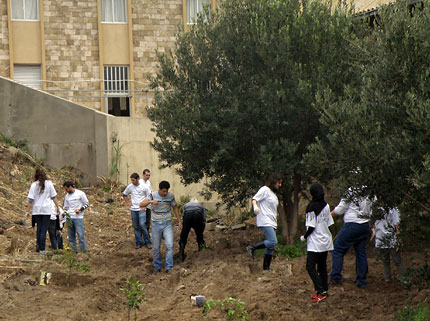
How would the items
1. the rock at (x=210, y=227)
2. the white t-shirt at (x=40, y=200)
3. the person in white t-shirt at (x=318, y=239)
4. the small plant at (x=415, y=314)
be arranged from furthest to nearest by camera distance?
the rock at (x=210, y=227) < the white t-shirt at (x=40, y=200) < the person in white t-shirt at (x=318, y=239) < the small plant at (x=415, y=314)

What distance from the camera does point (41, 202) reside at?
1370 cm

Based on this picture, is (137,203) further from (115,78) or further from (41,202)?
(115,78)

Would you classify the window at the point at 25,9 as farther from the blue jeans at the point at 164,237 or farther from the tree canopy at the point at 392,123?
the tree canopy at the point at 392,123

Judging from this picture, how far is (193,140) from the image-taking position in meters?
14.5

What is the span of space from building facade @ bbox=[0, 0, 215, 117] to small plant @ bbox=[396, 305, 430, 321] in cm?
1893

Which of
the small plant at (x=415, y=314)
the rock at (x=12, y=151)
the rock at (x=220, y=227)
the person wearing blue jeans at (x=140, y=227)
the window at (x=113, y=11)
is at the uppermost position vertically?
the window at (x=113, y=11)

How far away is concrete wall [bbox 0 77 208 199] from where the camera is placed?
22.0 metres

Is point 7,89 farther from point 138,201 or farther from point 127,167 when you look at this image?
point 138,201

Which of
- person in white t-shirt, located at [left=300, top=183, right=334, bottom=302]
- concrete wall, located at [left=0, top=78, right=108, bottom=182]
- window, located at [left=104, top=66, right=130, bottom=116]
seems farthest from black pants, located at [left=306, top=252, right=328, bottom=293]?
window, located at [left=104, top=66, right=130, bottom=116]

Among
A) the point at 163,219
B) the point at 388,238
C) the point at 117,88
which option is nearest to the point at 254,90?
the point at 163,219

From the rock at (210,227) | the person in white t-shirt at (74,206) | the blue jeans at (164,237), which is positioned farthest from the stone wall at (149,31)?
the blue jeans at (164,237)

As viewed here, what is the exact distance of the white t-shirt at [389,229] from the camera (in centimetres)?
902

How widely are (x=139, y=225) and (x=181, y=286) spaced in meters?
4.20

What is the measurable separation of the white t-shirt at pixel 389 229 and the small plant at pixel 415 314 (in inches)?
34.2
